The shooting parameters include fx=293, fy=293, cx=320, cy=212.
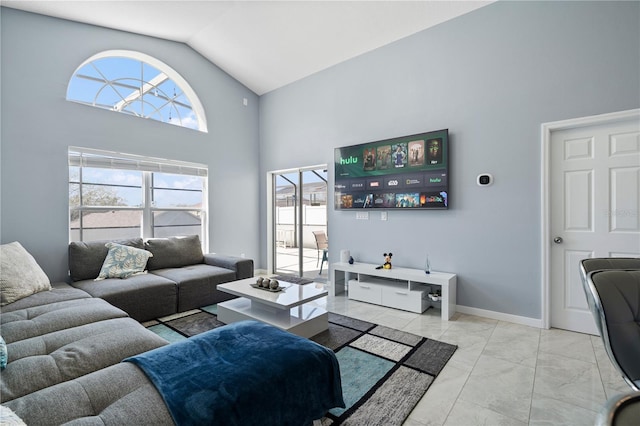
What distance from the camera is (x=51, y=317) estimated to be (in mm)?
2053

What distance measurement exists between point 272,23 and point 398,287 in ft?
12.4

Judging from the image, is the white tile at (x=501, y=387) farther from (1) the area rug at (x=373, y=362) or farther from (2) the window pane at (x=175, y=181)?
(2) the window pane at (x=175, y=181)

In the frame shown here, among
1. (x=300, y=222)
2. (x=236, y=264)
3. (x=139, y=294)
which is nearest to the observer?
(x=139, y=294)

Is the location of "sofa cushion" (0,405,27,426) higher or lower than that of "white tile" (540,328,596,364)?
higher

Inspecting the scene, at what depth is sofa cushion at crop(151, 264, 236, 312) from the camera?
11.2 feet

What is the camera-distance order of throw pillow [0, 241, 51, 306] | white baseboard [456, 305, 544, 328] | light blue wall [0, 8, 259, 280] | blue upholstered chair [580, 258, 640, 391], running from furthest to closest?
light blue wall [0, 8, 259, 280] < white baseboard [456, 305, 544, 328] < throw pillow [0, 241, 51, 306] < blue upholstered chair [580, 258, 640, 391]

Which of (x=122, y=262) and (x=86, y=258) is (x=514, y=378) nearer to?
(x=122, y=262)

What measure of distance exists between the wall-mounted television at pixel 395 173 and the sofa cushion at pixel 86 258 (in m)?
3.08

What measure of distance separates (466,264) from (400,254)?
81 centimetres

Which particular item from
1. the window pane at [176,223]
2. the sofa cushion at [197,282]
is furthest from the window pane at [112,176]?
the sofa cushion at [197,282]

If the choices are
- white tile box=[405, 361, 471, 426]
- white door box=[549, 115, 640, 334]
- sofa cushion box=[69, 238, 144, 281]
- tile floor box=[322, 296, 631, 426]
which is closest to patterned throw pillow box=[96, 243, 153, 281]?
sofa cushion box=[69, 238, 144, 281]

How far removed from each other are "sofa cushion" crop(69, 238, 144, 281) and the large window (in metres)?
0.41

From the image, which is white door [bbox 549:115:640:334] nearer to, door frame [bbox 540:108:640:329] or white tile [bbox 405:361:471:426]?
door frame [bbox 540:108:640:329]

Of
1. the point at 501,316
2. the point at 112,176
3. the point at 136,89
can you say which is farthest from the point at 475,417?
the point at 136,89
